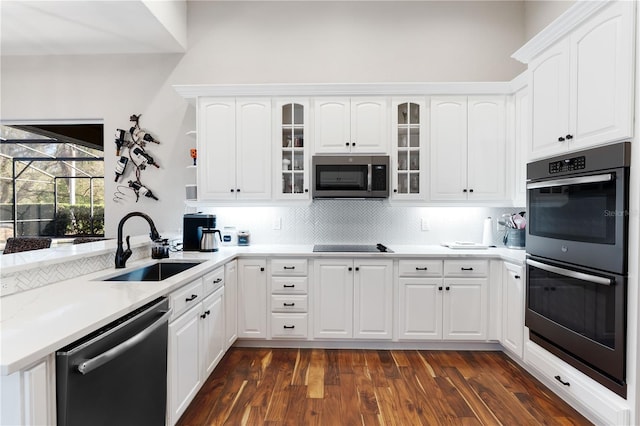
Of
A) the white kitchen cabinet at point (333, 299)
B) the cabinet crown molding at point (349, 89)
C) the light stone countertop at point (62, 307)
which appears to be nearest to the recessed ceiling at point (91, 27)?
the cabinet crown molding at point (349, 89)

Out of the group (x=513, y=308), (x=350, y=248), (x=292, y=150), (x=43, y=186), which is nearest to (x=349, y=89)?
(x=292, y=150)

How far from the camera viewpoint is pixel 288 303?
114 inches

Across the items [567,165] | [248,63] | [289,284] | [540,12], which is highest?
[540,12]

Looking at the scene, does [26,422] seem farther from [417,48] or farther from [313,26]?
[417,48]

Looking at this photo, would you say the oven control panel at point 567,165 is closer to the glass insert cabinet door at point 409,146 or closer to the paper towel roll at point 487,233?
the glass insert cabinet door at point 409,146

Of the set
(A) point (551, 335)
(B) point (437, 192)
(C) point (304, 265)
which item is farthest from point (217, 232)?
(A) point (551, 335)

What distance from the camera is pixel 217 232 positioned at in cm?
304

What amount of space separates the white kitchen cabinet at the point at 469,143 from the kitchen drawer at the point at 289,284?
1586mm

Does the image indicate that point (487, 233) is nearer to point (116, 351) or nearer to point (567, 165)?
point (567, 165)

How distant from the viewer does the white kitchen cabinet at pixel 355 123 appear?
307cm

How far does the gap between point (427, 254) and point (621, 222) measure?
1384mm

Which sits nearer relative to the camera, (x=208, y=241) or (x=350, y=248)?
(x=208, y=241)

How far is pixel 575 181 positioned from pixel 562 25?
978 millimetres

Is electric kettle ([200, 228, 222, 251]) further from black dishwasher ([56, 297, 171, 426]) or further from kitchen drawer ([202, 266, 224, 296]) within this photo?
black dishwasher ([56, 297, 171, 426])
